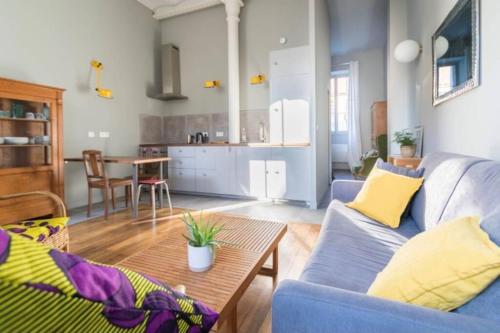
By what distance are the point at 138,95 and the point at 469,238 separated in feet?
17.6

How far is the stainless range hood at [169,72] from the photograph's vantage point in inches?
211

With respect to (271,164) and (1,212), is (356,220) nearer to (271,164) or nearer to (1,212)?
(271,164)

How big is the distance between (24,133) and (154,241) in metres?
2.22

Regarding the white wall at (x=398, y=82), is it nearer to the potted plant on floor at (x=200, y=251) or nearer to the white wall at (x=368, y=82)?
the white wall at (x=368, y=82)

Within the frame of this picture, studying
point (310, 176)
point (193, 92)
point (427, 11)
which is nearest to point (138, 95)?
point (193, 92)

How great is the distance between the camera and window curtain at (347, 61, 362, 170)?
7328 mm

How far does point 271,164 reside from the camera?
4180 millimetres

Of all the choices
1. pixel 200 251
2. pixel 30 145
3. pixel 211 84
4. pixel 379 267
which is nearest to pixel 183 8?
pixel 211 84

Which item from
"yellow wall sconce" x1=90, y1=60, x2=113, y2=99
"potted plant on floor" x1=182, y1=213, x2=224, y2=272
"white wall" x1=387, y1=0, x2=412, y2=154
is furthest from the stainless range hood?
"potted plant on floor" x1=182, y1=213, x2=224, y2=272

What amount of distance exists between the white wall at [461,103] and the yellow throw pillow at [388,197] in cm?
49

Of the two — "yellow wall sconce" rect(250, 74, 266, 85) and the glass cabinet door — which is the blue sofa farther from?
the glass cabinet door

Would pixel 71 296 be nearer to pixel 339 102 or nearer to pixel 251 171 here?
pixel 251 171

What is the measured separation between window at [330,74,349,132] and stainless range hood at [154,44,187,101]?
441 centimetres

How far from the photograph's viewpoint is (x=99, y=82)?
14.4ft
